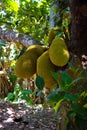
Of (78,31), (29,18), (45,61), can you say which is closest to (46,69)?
(45,61)

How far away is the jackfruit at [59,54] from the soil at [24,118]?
2.67ft

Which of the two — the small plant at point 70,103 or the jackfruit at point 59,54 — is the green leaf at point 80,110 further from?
the jackfruit at point 59,54

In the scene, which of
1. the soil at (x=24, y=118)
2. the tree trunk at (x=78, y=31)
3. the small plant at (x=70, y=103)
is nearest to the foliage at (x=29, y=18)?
the soil at (x=24, y=118)

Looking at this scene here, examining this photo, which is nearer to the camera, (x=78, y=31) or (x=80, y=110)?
(x=80, y=110)

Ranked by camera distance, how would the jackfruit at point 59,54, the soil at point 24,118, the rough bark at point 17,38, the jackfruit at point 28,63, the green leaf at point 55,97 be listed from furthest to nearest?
the soil at point 24,118, the rough bark at point 17,38, the jackfruit at point 28,63, the jackfruit at point 59,54, the green leaf at point 55,97

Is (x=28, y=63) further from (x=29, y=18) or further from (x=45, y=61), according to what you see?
(x=29, y=18)

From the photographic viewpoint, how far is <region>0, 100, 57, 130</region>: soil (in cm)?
210

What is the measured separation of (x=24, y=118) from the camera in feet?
7.52

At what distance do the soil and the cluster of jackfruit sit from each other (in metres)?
0.72

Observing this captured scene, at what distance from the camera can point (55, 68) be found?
48.4 inches

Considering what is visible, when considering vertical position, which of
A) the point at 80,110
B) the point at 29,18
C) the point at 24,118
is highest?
the point at 29,18

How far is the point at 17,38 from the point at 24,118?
0.87 m

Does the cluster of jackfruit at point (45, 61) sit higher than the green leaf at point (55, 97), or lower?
higher

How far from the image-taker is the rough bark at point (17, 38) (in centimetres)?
152
